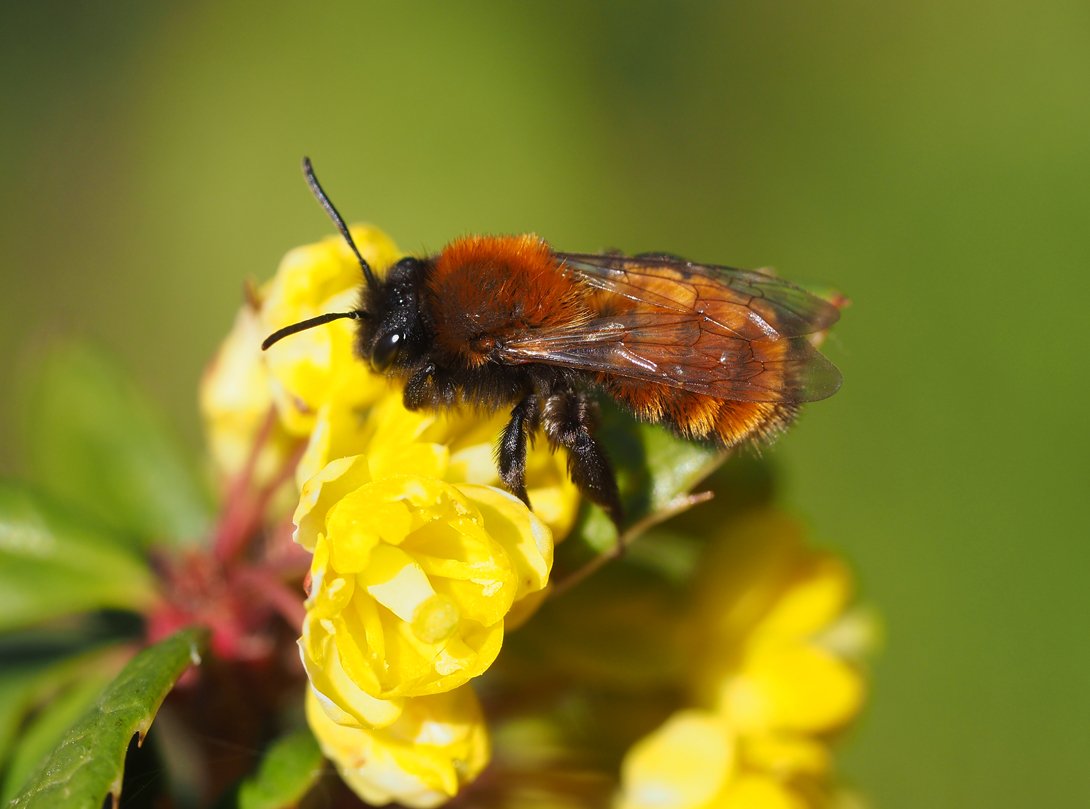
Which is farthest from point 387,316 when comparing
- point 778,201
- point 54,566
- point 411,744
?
point 778,201

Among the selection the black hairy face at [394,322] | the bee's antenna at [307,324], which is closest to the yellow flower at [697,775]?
the black hairy face at [394,322]

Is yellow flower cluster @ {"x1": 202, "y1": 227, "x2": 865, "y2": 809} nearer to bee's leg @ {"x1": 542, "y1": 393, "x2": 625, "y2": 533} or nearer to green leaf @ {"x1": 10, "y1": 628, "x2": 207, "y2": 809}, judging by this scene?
bee's leg @ {"x1": 542, "y1": 393, "x2": 625, "y2": 533}

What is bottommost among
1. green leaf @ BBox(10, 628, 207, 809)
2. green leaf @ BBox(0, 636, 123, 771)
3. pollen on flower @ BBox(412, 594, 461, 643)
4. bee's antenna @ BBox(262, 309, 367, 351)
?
green leaf @ BBox(0, 636, 123, 771)

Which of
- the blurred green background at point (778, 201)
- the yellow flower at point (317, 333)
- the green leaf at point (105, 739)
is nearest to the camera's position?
the green leaf at point (105, 739)

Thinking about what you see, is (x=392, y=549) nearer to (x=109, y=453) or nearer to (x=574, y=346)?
(x=574, y=346)

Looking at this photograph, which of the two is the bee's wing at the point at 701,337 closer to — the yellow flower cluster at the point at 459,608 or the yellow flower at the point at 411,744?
the yellow flower cluster at the point at 459,608

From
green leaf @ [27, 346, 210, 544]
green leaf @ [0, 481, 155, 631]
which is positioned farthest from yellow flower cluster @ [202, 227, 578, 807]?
green leaf @ [27, 346, 210, 544]
